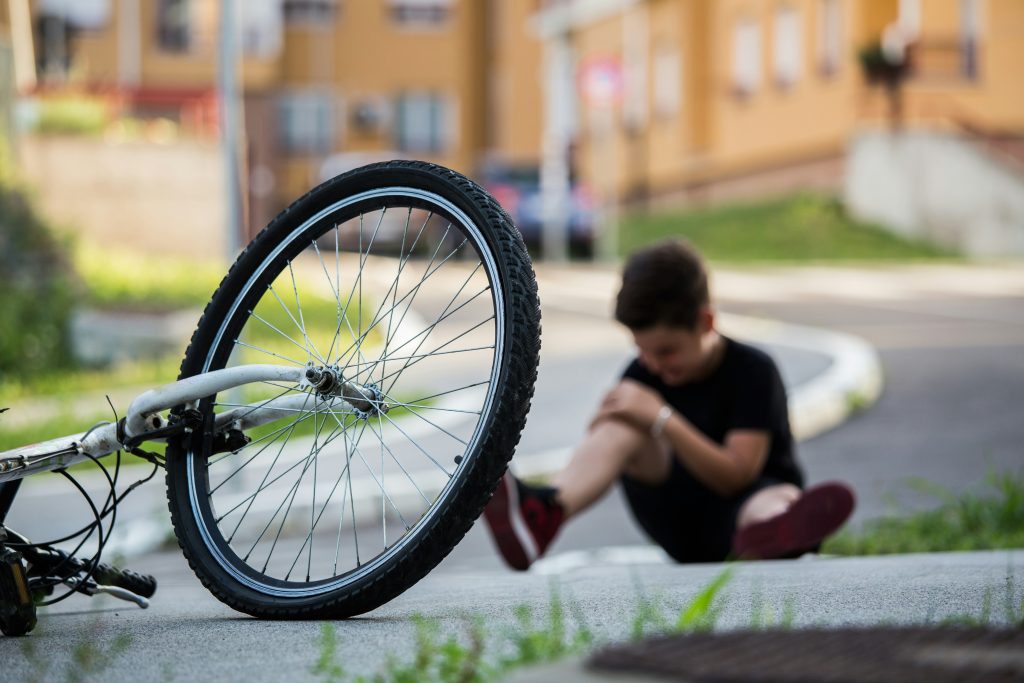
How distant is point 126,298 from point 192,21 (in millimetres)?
29264

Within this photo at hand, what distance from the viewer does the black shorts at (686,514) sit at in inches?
175

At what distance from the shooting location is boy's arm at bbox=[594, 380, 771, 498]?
428 centimetres

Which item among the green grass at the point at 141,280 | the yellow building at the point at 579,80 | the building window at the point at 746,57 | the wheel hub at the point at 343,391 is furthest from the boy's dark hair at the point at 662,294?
the building window at the point at 746,57

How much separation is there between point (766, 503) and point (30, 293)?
807cm

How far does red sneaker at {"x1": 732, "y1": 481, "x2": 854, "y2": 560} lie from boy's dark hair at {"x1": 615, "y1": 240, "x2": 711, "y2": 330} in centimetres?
63

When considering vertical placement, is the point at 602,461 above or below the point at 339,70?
below

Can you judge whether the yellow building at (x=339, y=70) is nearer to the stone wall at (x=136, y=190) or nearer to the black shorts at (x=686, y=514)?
the stone wall at (x=136, y=190)

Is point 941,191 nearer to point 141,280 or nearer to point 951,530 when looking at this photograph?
point 141,280

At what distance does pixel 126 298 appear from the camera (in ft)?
40.6

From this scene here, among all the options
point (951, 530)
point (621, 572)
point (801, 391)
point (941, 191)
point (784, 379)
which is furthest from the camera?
point (941, 191)

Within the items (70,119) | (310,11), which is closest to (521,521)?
(70,119)

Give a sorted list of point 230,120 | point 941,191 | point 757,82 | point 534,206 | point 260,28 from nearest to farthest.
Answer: point 230,120 < point 941,191 < point 534,206 < point 757,82 < point 260,28

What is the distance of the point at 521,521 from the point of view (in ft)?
13.6

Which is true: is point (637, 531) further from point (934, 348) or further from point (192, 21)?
point (192, 21)
